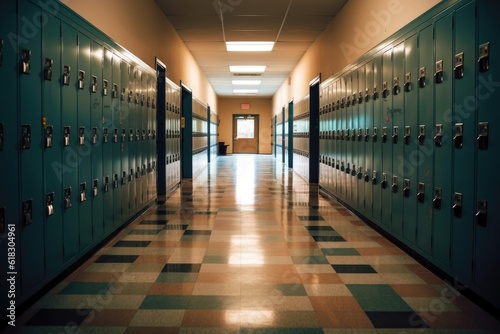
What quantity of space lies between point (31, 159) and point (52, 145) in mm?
347

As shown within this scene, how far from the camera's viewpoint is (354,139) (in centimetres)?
631

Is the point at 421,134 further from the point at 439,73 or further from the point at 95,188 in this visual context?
the point at 95,188

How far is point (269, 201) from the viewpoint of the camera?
7.62m

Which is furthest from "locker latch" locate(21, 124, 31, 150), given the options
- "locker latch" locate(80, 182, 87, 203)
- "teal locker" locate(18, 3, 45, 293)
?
"locker latch" locate(80, 182, 87, 203)

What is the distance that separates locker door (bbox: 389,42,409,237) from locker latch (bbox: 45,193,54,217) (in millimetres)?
2970

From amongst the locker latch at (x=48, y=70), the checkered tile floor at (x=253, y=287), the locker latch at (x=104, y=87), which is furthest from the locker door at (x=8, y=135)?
the locker latch at (x=104, y=87)

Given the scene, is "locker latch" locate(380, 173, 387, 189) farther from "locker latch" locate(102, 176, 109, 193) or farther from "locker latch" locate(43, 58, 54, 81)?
"locker latch" locate(43, 58, 54, 81)

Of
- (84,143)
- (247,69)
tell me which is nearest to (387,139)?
(84,143)

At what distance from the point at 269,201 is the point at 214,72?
8.47m

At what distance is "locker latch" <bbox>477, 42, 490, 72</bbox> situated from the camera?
9.05 feet

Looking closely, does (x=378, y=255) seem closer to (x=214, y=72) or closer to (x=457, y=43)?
(x=457, y=43)

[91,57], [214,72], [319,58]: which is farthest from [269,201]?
[214,72]

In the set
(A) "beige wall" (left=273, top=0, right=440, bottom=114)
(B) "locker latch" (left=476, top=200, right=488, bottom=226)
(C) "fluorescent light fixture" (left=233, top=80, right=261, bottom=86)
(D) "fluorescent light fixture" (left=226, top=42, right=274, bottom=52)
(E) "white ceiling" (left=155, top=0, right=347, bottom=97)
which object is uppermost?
(C) "fluorescent light fixture" (left=233, top=80, right=261, bottom=86)

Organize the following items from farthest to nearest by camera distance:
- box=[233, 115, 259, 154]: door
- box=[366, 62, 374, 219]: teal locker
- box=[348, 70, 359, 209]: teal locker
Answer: box=[233, 115, 259, 154]: door < box=[348, 70, 359, 209]: teal locker < box=[366, 62, 374, 219]: teal locker
